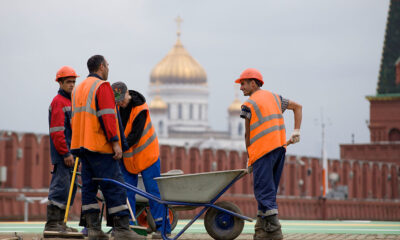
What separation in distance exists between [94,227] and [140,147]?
3.54 feet

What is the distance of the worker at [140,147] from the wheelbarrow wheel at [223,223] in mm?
505

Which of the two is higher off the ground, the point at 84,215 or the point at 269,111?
the point at 269,111

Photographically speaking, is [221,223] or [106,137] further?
[221,223]

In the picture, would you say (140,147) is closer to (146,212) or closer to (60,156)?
(60,156)

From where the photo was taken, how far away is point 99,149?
8070 mm

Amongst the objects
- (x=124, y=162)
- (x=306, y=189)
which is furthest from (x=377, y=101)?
(x=124, y=162)

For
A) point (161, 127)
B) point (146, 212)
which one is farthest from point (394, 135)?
point (161, 127)

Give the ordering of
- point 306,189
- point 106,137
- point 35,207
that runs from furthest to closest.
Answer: point 306,189 → point 35,207 → point 106,137

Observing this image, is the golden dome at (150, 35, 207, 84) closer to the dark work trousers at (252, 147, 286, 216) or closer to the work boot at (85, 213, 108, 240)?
the dark work trousers at (252, 147, 286, 216)

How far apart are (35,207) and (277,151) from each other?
53.5ft

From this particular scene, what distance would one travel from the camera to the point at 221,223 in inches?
340

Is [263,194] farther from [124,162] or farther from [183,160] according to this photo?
[183,160]

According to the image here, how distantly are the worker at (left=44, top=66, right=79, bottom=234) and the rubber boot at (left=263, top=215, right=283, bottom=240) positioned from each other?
1.92 metres

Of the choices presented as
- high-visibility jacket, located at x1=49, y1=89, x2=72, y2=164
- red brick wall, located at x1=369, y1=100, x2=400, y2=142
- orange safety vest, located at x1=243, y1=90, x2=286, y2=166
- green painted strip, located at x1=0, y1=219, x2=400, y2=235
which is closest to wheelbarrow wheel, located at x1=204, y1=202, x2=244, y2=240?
orange safety vest, located at x1=243, y1=90, x2=286, y2=166
